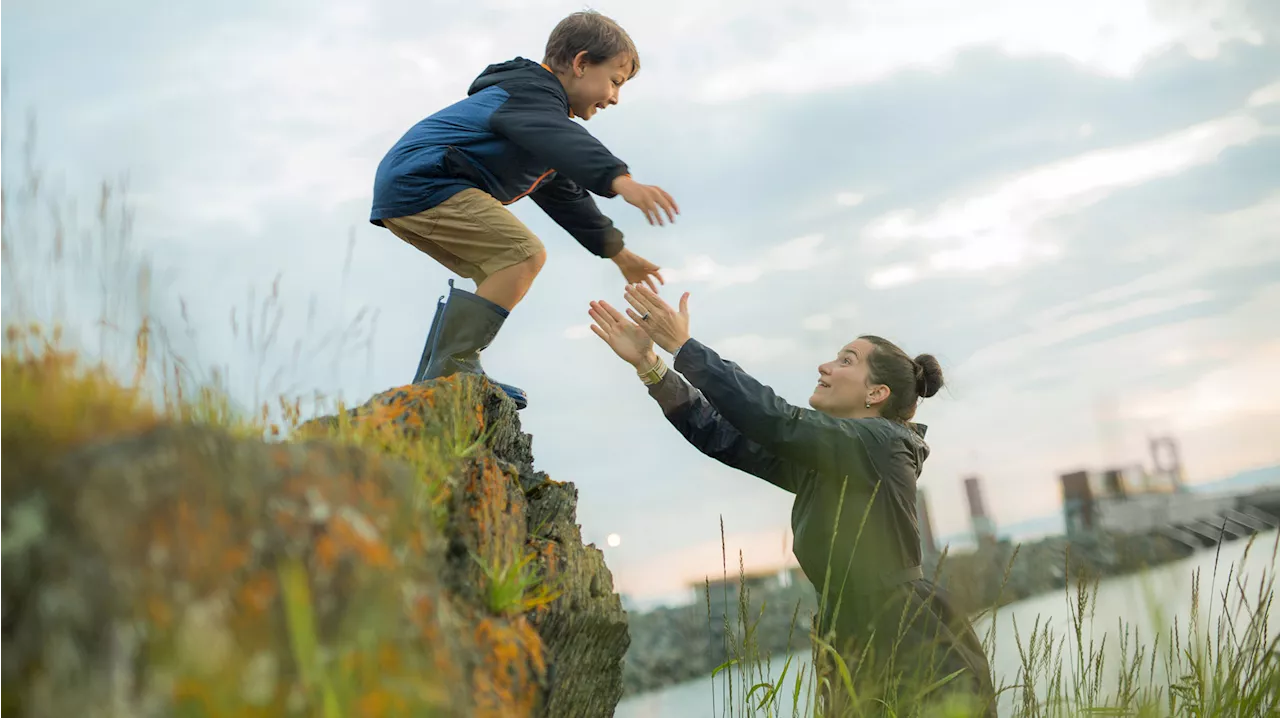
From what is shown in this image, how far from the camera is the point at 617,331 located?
3.28 meters

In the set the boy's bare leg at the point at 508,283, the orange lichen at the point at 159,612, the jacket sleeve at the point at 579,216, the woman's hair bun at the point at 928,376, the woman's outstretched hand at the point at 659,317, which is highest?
the jacket sleeve at the point at 579,216

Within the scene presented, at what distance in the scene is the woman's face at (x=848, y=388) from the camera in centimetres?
346

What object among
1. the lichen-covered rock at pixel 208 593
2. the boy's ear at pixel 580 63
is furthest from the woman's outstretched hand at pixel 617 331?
the lichen-covered rock at pixel 208 593

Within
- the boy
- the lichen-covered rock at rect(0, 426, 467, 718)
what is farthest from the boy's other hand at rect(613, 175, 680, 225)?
the lichen-covered rock at rect(0, 426, 467, 718)

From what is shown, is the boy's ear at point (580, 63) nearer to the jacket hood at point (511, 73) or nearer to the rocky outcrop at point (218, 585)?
the jacket hood at point (511, 73)

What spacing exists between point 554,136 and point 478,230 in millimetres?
433

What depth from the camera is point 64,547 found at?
1094 millimetres

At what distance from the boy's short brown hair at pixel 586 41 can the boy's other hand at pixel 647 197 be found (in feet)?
2.71

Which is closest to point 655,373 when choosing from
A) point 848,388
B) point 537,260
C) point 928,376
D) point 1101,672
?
point 537,260

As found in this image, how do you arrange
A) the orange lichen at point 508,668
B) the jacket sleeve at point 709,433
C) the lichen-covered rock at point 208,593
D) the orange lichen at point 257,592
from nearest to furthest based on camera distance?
the lichen-covered rock at point 208,593
the orange lichen at point 257,592
the orange lichen at point 508,668
the jacket sleeve at point 709,433

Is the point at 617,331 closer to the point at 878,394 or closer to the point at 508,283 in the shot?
the point at 508,283

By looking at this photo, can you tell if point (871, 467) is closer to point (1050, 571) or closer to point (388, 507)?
point (388, 507)

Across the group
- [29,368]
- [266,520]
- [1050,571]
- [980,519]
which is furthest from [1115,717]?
Result: [1050,571]

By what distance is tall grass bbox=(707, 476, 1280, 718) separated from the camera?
2.30 m
